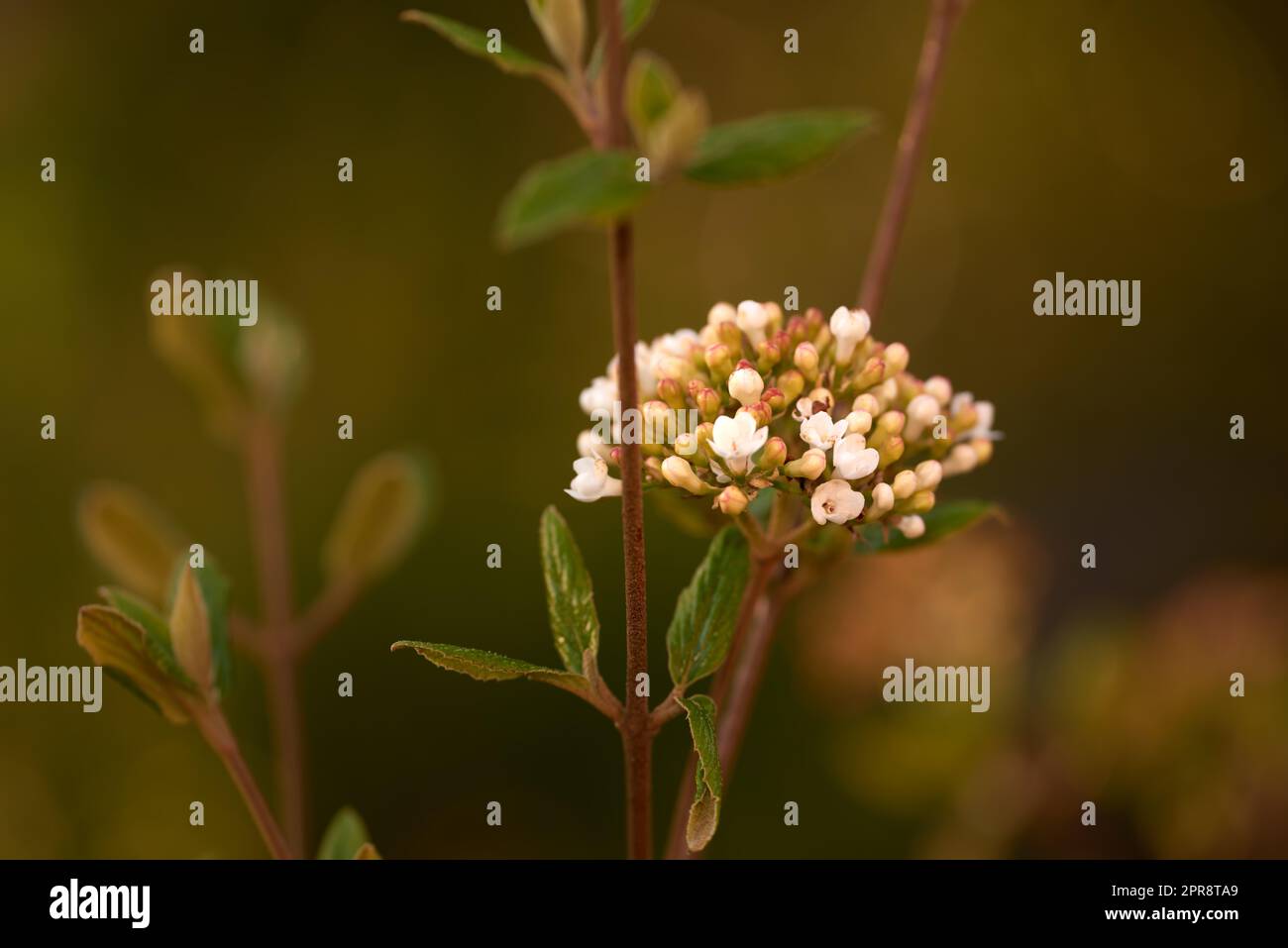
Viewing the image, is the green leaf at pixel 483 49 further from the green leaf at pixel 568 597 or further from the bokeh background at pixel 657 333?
the bokeh background at pixel 657 333

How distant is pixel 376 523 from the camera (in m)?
1.31

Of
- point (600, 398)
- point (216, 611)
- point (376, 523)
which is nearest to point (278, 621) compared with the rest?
point (376, 523)

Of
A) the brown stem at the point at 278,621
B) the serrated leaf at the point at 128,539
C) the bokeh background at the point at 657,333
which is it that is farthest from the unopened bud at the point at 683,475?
the bokeh background at the point at 657,333

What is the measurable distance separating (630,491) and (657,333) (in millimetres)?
2495

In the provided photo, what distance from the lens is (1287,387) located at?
373 centimetres

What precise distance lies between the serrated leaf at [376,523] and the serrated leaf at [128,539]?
0.18 m

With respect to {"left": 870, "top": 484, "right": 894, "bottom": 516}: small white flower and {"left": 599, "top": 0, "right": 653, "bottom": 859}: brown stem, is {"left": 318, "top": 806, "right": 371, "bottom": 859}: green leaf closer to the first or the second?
{"left": 599, "top": 0, "right": 653, "bottom": 859}: brown stem

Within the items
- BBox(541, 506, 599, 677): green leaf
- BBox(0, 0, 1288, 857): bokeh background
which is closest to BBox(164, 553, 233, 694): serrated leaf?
BBox(541, 506, 599, 677): green leaf

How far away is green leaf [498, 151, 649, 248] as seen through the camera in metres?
0.50

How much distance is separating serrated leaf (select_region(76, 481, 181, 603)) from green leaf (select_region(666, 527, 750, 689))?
685mm

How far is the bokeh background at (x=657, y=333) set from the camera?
1.56 metres

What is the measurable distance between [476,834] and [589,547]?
2.21 feet

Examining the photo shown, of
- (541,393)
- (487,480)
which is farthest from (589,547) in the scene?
(541,393)
